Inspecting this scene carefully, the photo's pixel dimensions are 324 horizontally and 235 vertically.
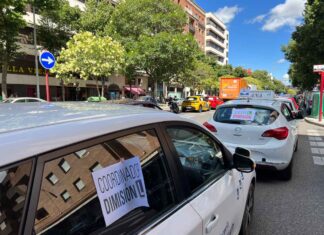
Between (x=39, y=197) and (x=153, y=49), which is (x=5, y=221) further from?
(x=153, y=49)

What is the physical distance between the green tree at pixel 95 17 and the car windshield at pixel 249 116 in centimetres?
2648

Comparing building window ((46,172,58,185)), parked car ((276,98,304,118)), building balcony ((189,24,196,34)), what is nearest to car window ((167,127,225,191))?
building window ((46,172,58,185))

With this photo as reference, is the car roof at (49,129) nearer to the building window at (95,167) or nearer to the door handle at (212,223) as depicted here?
the building window at (95,167)

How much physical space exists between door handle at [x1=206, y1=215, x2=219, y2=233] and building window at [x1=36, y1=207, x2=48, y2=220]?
1094mm

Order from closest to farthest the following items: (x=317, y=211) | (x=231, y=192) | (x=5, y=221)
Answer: (x=5, y=221) < (x=231, y=192) < (x=317, y=211)

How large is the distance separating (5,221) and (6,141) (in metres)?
0.29

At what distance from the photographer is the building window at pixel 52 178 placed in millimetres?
1352

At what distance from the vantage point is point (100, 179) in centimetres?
159

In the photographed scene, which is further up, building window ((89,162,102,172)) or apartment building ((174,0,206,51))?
apartment building ((174,0,206,51))

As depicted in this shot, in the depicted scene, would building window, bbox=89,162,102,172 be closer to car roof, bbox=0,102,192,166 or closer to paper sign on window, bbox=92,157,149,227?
paper sign on window, bbox=92,157,149,227

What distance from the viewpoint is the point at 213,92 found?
258 feet

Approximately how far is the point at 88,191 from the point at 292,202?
168 inches

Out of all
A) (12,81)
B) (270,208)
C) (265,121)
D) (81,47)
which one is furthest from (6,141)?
(12,81)

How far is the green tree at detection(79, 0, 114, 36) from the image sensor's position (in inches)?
1206
